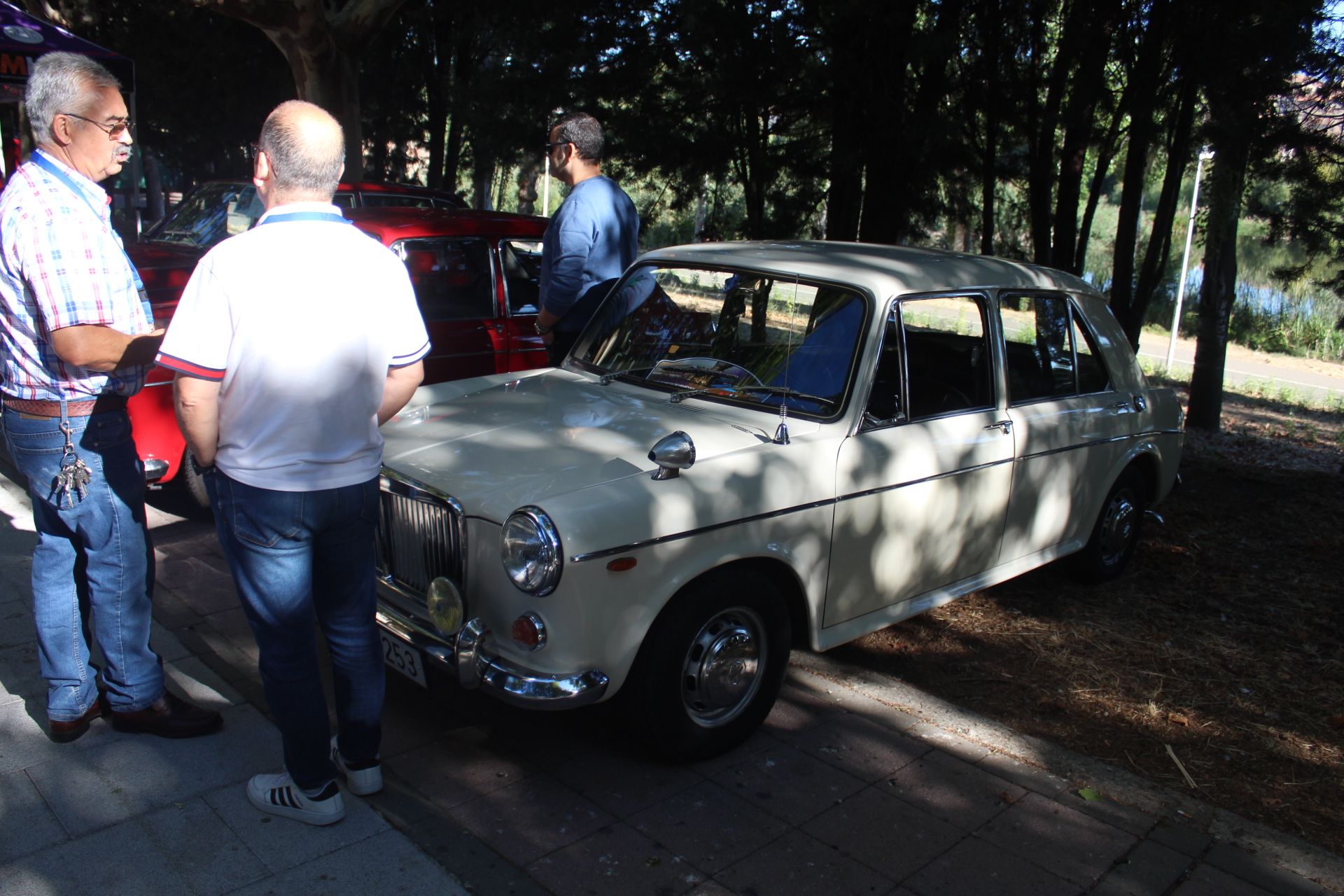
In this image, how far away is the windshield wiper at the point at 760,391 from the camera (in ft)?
13.2

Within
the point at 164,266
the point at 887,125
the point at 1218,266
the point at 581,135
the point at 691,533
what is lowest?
the point at 691,533

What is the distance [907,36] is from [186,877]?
7.14 metres

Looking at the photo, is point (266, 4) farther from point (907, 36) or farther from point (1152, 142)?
point (1152, 142)

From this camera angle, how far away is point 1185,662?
4812mm

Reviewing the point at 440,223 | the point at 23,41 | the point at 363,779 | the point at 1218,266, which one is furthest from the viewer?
the point at 23,41

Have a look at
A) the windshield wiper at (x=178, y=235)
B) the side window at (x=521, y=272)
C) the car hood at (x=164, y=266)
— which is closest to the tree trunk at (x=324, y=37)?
the windshield wiper at (x=178, y=235)

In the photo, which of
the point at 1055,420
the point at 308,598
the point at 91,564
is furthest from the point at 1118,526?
the point at 91,564

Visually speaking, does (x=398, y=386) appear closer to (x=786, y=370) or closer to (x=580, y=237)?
(x=786, y=370)

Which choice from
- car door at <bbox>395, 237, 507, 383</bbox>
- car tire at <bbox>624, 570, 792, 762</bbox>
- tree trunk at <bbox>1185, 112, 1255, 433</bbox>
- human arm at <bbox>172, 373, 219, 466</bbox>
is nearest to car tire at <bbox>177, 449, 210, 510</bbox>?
car door at <bbox>395, 237, 507, 383</bbox>

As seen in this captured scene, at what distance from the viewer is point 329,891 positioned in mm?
2834

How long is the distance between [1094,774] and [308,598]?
282cm

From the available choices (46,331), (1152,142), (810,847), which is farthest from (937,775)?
(1152,142)

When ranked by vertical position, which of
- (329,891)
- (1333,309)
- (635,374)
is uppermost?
(1333,309)

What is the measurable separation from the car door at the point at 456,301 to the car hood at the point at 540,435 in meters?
1.87
